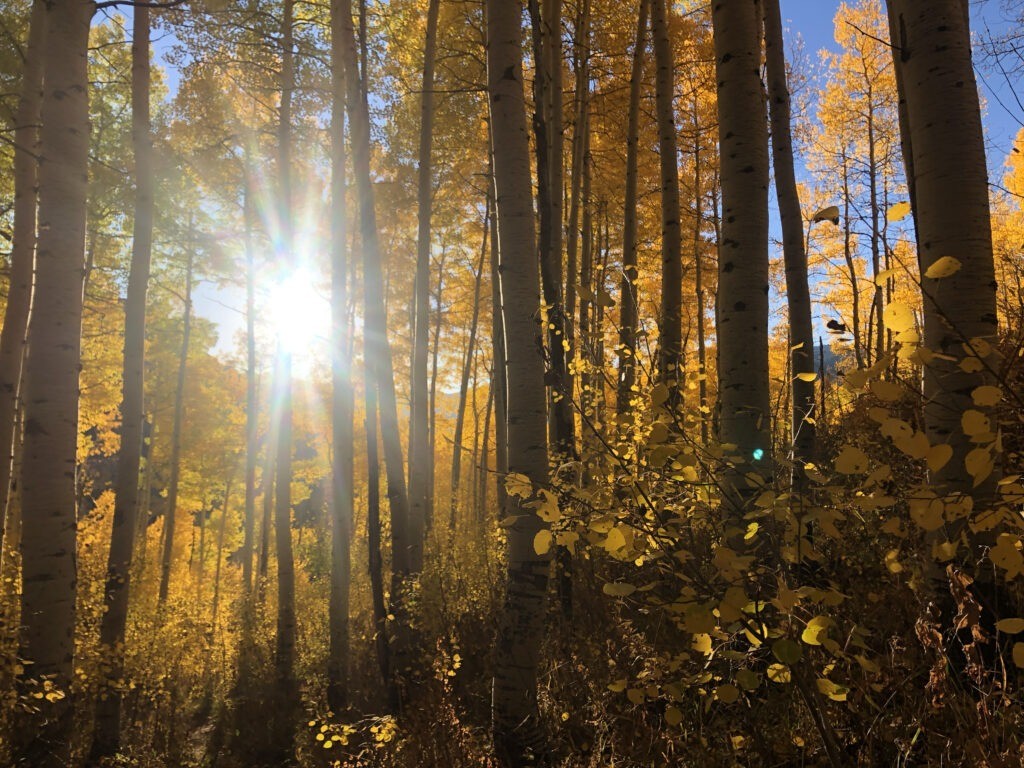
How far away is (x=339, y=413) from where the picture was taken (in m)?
6.01

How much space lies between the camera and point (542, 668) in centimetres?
383

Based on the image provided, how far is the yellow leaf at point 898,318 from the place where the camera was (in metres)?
1.14

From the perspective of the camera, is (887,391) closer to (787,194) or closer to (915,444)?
(915,444)

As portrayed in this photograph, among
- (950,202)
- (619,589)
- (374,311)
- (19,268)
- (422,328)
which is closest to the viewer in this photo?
(619,589)

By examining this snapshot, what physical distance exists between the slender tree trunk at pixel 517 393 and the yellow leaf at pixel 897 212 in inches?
70.1

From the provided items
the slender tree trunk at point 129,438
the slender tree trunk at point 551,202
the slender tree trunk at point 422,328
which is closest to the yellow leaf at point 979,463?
the slender tree trunk at point 551,202

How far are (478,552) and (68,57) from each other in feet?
20.1

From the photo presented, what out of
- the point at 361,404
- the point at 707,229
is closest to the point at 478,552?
the point at 707,229

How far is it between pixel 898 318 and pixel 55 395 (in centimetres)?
463

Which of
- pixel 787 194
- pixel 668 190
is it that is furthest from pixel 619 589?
pixel 787 194

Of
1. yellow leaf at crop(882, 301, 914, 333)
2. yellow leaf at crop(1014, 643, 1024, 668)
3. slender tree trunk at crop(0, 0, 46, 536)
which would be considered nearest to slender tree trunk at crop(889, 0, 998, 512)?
yellow leaf at crop(1014, 643, 1024, 668)

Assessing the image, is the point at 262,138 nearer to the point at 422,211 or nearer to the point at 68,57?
the point at 422,211

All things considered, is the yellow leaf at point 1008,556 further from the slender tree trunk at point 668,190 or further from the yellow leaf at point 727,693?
the slender tree trunk at point 668,190

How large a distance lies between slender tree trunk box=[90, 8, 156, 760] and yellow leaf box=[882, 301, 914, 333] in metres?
5.63
